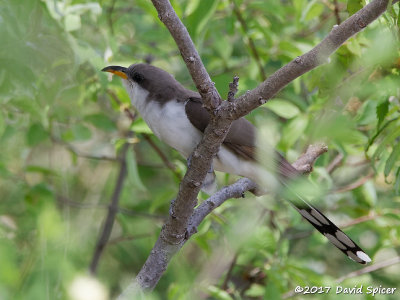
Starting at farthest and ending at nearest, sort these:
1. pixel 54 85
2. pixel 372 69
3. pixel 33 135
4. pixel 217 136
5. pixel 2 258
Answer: pixel 33 135 < pixel 54 85 < pixel 372 69 < pixel 217 136 < pixel 2 258

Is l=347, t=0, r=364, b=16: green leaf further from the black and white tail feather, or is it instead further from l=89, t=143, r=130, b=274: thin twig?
l=89, t=143, r=130, b=274: thin twig

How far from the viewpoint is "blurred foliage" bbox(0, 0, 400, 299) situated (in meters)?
1.32

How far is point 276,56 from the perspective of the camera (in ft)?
11.5

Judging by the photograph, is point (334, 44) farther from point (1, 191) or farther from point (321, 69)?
point (1, 191)

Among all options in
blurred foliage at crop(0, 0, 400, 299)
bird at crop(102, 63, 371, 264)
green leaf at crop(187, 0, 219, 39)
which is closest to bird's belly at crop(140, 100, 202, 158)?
bird at crop(102, 63, 371, 264)

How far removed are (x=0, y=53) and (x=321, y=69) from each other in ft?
5.29

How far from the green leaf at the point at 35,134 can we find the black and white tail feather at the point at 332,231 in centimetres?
170

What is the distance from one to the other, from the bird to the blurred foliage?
0.50 feet

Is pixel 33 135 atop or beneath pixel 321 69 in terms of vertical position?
atop

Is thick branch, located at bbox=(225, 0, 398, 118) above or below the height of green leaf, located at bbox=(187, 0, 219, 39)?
below

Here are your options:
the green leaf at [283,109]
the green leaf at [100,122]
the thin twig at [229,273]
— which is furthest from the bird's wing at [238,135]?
the green leaf at [100,122]

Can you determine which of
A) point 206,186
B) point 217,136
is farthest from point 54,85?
point 217,136

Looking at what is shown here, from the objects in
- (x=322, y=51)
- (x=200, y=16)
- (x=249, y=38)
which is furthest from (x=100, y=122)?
(x=322, y=51)

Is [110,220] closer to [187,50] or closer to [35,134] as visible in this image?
[35,134]
